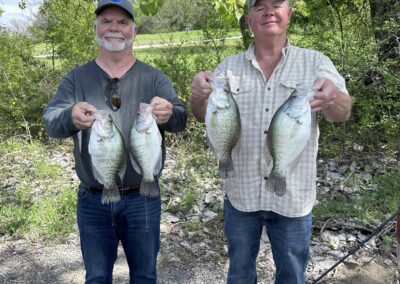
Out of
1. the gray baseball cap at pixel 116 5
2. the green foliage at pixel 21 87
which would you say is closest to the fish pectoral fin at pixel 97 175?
the gray baseball cap at pixel 116 5

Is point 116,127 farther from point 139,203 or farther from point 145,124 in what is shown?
point 139,203

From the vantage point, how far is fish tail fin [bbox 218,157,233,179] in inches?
100

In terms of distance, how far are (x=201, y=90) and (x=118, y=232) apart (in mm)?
1036

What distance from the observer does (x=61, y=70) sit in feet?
27.6

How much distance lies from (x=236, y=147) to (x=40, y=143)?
608 centimetres

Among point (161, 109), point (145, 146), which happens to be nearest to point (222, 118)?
point (161, 109)

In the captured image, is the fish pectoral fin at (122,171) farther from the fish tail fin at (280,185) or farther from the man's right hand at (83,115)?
the fish tail fin at (280,185)

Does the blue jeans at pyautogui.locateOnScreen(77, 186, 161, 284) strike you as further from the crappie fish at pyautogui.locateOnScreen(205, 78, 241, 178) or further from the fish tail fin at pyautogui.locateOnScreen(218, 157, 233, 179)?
the crappie fish at pyautogui.locateOnScreen(205, 78, 241, 178)

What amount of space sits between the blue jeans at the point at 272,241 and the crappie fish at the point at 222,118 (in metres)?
0.48

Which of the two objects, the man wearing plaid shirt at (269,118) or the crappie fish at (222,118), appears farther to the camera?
the man wearing plaid shirt at (269,118)

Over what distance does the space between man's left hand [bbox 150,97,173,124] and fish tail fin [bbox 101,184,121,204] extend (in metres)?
0.45

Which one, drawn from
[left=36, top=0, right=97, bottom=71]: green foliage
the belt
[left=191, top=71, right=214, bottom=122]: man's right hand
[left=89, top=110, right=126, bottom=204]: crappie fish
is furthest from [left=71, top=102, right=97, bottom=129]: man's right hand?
[left=36, top=0, right=97, bottom=71]: green foliage

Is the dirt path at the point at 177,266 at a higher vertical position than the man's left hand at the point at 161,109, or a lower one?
lower

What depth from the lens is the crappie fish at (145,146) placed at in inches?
97.6
